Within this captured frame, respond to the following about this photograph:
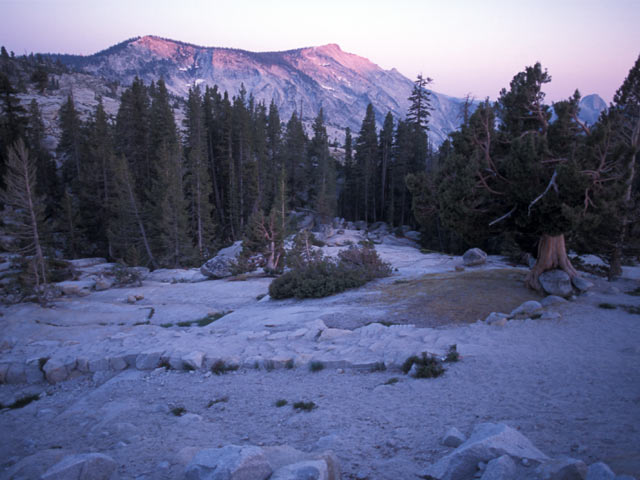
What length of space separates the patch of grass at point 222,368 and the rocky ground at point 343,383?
0.39 feet

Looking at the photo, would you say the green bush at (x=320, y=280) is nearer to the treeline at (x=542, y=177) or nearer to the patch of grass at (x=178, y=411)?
the treeline at (x=542, y=177)

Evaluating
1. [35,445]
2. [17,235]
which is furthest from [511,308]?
[17,235]

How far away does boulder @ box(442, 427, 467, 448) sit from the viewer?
14.5 feet

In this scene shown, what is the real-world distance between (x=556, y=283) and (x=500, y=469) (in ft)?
36.5

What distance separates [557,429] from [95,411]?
754cm

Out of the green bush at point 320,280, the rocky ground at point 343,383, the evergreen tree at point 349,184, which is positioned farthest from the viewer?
the evergreen tree at point 349,184

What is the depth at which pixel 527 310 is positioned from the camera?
10406 mm

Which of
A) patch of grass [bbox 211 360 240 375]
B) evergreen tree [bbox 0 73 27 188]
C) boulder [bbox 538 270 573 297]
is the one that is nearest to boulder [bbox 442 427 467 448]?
patch of grass [bbox 211 360 240 375]

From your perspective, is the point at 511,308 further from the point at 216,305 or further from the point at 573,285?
the point at 216,305

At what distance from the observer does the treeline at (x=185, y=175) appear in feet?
113

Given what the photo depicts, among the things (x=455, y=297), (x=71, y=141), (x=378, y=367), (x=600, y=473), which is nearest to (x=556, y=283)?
(x=455, y=297)

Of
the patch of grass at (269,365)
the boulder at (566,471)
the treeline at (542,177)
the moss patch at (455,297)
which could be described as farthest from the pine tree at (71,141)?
the boulder at (566,471)

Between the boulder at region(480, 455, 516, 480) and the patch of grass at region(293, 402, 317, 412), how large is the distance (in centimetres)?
320

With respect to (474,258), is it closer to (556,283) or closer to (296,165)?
(556,283)
